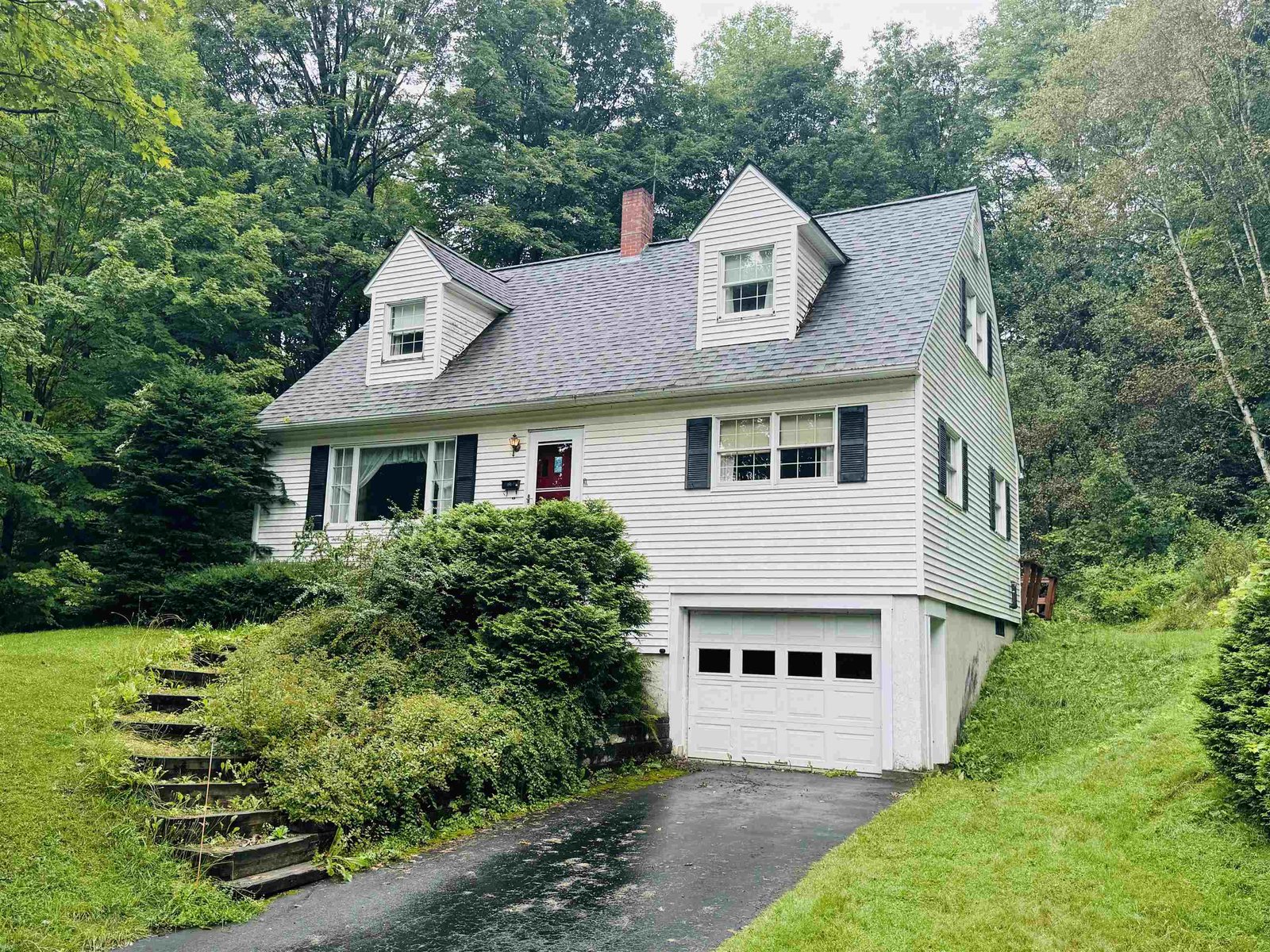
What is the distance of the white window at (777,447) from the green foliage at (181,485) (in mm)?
7978

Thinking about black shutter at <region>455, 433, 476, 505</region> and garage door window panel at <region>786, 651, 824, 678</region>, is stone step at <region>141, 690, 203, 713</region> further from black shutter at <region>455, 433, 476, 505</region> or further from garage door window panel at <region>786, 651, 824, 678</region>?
garage door window panel at <region>786, 651, 824, 678</region>

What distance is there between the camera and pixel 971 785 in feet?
32.9

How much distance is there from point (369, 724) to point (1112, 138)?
26325 millimetres

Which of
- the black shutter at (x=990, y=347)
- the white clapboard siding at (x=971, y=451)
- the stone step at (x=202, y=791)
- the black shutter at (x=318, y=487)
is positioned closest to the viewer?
the stone step at (x=202, y=791)

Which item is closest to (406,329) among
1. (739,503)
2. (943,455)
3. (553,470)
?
(553,470)

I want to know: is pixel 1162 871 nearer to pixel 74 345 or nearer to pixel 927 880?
pixel 927 880

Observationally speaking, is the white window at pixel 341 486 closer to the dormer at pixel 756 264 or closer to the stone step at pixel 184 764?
the dormer at pixel 756 264

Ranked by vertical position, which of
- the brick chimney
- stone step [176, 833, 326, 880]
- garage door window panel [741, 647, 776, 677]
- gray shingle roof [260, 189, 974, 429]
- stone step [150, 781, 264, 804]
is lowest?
stone step [176, 833, 326, 880]

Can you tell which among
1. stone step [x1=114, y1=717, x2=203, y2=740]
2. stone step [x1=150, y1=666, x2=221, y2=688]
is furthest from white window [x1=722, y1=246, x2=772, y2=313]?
stone step [x1=114, y1=717, x2=203, y2=740]

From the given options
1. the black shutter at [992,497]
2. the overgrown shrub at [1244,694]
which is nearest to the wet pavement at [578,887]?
the overgrown shrub at [1244,694]

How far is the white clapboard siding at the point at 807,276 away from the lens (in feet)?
43.4

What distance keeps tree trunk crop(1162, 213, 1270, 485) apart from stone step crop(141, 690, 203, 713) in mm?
22139

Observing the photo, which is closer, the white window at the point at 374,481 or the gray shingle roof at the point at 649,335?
the gray shingle roof at the point at 649,335

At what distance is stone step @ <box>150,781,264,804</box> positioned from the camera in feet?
21.3
